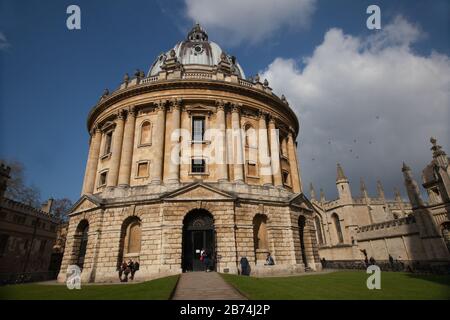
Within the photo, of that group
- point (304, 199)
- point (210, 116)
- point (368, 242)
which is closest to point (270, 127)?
point (210, 116)

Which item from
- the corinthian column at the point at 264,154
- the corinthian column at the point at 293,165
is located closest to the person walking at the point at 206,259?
the corinthian column at the point at 264,154

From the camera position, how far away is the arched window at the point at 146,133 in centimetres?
2606

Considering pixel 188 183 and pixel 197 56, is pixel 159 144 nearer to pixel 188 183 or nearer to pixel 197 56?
pixel 188 183

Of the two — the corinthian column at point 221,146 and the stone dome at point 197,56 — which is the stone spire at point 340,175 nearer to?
the stone dome at point 197,56

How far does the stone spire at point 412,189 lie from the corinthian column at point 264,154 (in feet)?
43.1

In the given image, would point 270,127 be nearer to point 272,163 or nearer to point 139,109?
point 272,163

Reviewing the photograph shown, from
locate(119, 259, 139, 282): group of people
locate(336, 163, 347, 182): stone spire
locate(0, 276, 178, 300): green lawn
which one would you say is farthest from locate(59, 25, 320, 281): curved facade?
locate(336, 163, 347, 182): stone spire

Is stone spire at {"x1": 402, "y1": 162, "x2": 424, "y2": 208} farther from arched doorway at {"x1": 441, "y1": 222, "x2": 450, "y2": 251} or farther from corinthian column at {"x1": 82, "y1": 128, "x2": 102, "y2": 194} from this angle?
corinthian column at {"x1": 82, "y1": 128, "x2": 102, "y2": 194}

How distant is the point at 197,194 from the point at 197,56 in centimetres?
2287

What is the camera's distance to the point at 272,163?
2703 centimetres

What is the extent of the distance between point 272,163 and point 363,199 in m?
31.3

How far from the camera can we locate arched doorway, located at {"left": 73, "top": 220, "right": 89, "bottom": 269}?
23.9 metres
